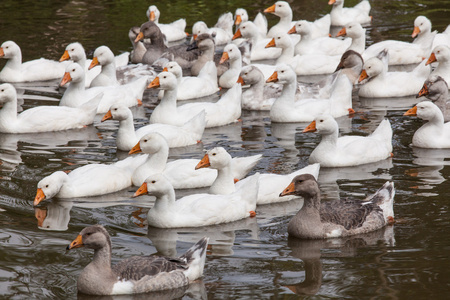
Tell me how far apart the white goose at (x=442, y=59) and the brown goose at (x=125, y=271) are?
9.79 meters

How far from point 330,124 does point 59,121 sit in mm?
4966

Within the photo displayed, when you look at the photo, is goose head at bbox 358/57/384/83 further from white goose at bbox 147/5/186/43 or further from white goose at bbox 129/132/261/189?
white goose at bbox 147/5/186/43

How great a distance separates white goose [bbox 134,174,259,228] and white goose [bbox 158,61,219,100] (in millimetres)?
6162

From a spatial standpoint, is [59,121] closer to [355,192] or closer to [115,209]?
[115,209]

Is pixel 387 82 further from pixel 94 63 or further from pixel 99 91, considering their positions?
pixel 94 63

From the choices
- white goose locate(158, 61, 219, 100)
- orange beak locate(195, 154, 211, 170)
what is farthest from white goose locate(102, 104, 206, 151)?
white goose locate(158, 61, 219, 100)

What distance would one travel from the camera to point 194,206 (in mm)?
10055

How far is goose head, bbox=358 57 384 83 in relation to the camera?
1628 centimetres

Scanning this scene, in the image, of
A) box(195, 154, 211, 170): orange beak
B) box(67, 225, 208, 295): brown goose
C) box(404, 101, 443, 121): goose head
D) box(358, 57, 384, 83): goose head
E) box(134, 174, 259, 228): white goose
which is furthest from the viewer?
box(358, 57, 384, 83): goose head

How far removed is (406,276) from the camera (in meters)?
8.40

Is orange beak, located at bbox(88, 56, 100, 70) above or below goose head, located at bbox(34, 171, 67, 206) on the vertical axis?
above

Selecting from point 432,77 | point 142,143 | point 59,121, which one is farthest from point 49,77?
point 432,77

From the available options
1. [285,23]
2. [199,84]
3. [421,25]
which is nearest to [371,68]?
[199,84]

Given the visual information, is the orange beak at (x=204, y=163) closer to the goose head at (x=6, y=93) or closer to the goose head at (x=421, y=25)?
the goose head at (x=6, y=93)
